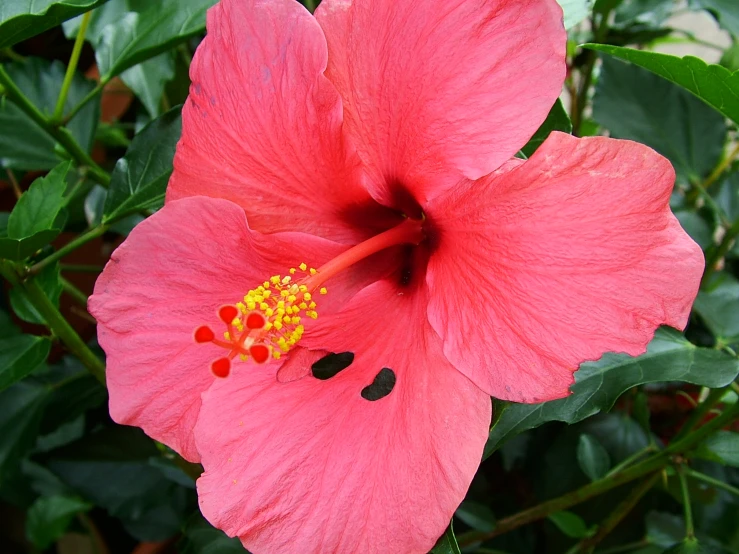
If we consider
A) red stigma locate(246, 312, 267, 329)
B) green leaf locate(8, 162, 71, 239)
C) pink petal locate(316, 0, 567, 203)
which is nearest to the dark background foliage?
green leaf locate(8, 162, 71, 239)

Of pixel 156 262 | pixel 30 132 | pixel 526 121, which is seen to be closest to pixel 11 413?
pixel 30 132

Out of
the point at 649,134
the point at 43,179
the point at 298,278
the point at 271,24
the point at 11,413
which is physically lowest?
the point at 11,413

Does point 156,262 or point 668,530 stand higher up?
point 156,262

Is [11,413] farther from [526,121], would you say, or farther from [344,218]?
[526,121]

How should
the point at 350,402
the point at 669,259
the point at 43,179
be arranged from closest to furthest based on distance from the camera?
the point at 669,259
the point at 350,402
the point at 43,179

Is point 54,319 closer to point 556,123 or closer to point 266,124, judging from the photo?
point 266,124

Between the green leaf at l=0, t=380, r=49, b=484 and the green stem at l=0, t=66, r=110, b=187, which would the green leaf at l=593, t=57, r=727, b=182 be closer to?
the green stem at l=0, t=66, r=110, b=187
